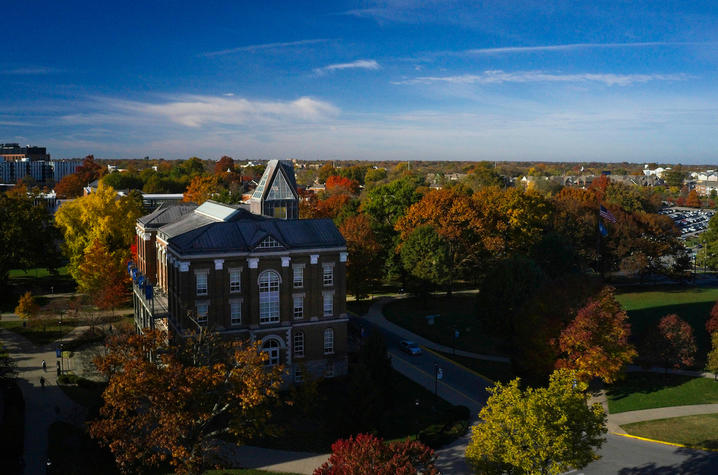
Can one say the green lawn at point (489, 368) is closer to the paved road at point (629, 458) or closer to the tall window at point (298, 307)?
the paved road at point (629, 458)

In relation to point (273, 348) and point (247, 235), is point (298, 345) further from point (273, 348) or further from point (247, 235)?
point (247, 235)

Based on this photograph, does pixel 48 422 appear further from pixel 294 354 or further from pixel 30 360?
pixel 294 354

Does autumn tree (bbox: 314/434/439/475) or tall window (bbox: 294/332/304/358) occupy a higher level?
autumn tree (bbox: 314/434/439/475)

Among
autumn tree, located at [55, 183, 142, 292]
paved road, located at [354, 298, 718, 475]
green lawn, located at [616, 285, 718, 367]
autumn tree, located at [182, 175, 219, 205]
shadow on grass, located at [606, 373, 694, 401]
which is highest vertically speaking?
autumn tree, located at [182, 175, 219, 205]

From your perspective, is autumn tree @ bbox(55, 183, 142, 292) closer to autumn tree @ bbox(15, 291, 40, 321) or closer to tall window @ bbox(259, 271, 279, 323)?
autumn tree @ bbox(15, 291, 40, 321)

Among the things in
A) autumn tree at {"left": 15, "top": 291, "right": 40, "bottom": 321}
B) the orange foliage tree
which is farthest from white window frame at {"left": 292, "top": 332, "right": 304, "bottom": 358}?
the orange foliage tree
